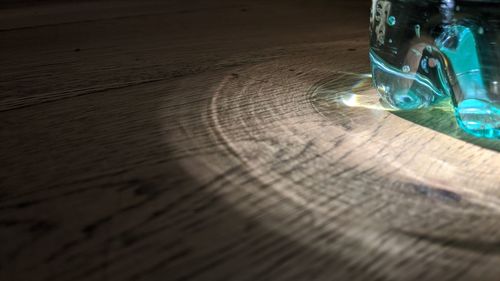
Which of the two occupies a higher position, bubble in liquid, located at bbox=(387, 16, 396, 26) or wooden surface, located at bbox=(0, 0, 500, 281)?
bubble in liquid, located at bbox=(387, 16, 396, 26)

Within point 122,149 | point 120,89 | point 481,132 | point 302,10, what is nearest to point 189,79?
point 120,89

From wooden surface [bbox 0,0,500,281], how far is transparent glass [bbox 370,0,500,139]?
3cm

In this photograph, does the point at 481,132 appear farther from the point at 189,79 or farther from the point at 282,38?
the point at 282,38

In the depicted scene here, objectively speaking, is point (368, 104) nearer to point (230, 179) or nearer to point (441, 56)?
point (441, 56)

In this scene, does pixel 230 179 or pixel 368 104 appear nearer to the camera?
pixel 230 179

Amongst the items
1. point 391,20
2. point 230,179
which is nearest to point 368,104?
point 391,20

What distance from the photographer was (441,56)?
51 centimetres

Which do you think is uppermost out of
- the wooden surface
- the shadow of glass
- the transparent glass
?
the transparent glass

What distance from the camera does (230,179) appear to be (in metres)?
0.34

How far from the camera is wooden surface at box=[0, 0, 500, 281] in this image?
10.2 inches

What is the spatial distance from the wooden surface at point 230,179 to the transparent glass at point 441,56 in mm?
29

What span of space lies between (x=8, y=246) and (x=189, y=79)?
1.11 feet

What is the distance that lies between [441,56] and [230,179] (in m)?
Answer: 0.29

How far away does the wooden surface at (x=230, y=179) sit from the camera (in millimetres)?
260
